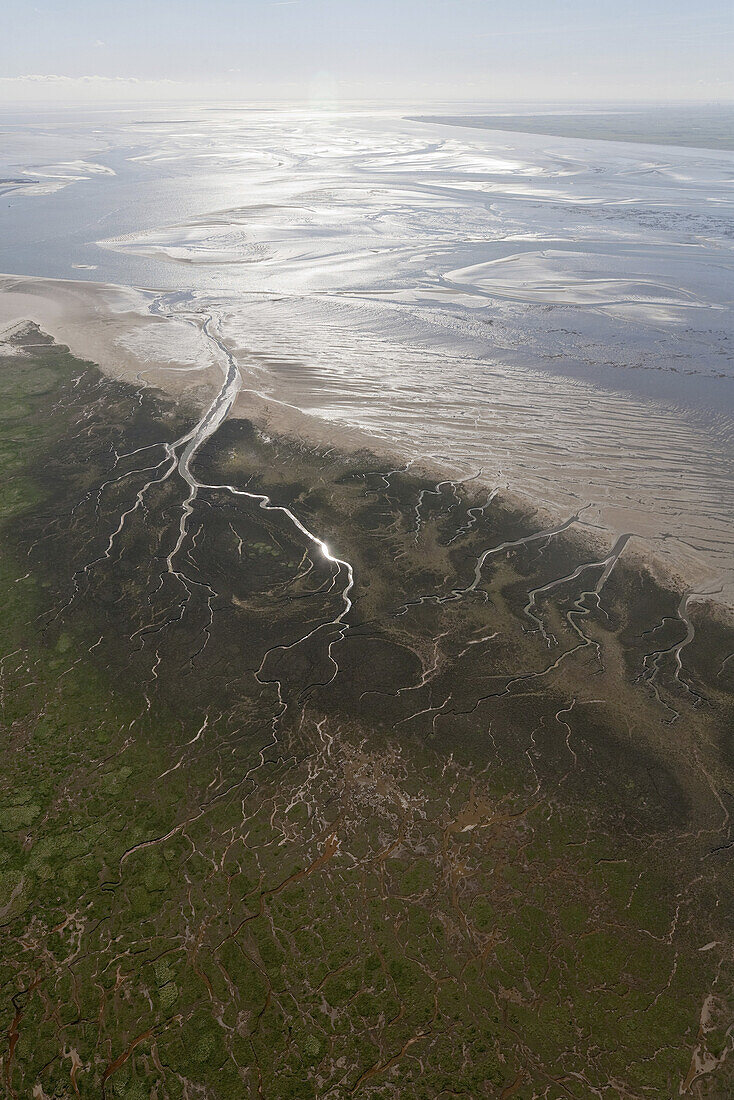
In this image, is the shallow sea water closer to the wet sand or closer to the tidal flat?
the wet sand

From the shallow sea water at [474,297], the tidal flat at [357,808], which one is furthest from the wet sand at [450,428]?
the tidal flat at [357,808]

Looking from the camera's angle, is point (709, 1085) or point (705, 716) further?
point (705, 716)

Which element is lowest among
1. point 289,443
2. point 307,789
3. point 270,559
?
point 307,789

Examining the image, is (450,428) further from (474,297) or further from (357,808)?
(474,297)

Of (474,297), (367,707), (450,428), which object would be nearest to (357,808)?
(367,707)

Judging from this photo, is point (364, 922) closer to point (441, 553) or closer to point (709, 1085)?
point (709, 1085)

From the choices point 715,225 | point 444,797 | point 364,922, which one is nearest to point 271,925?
point 364,922
